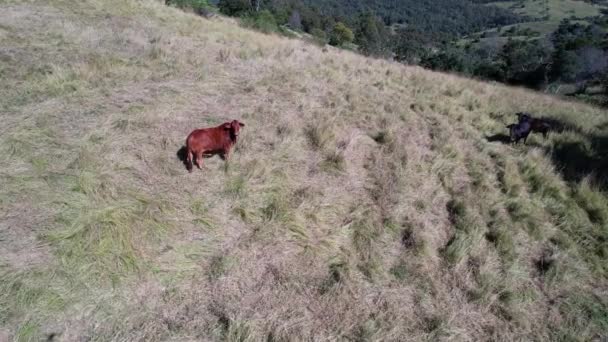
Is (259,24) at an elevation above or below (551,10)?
below

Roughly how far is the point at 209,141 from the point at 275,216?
4.91ft

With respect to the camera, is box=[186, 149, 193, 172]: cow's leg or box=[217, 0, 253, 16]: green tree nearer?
box=[186, 149, 193, 172]: cow's leg

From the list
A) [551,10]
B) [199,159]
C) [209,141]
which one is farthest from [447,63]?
[551,10]

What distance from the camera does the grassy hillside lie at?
3.43 meters

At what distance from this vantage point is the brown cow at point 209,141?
470 centimetres

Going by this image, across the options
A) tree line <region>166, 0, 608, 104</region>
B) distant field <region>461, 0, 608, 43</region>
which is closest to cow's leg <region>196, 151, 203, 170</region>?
tree line <region>166, 0, 608, 104</region>

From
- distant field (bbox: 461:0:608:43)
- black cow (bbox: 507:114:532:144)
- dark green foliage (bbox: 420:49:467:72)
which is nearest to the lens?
black cow (bbox: 507:114:532:144)

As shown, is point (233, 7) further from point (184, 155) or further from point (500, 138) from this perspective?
point (184, 155)

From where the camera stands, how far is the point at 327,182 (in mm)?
5309

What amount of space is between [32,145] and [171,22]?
9.45m

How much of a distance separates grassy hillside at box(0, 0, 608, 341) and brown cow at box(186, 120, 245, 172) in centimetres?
21

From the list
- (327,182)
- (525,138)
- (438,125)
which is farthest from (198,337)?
(525,138)

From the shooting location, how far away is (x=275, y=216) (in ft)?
14.6

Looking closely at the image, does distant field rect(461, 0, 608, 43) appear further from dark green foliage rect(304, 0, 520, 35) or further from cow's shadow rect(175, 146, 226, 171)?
cow's shadow rect(175, 146, 226, 171)
